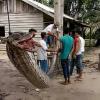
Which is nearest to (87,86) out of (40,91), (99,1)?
(40,91)

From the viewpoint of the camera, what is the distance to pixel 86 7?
131ft

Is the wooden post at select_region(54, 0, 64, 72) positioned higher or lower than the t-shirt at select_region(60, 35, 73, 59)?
higher

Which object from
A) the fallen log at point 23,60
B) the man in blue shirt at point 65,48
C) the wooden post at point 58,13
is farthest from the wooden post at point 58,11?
the fallen log at point 23,60

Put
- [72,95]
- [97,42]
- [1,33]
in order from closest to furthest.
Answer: [72,95] < [1,33] < [97,42]

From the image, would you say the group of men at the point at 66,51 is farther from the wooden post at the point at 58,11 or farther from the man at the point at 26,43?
the man at the point at 26,43

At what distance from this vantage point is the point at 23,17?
23328mm

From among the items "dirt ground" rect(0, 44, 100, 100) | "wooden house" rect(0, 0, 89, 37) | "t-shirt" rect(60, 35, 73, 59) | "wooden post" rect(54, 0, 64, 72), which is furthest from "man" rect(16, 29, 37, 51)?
"wooden house" rect(0, 0, 89, 37)

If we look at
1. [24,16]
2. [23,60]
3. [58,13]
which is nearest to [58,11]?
[58,13]

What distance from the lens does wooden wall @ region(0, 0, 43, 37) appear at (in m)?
22.8

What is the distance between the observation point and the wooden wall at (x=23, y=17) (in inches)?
899

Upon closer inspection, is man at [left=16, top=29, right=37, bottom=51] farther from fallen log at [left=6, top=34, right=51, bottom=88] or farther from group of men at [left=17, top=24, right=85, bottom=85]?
group of men at [left=17, top=24, right=85, bottom=85]

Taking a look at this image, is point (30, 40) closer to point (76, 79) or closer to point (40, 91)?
point (40, 91)

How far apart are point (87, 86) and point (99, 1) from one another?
90.6ft

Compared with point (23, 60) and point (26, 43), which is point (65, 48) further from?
point (26, 43)
